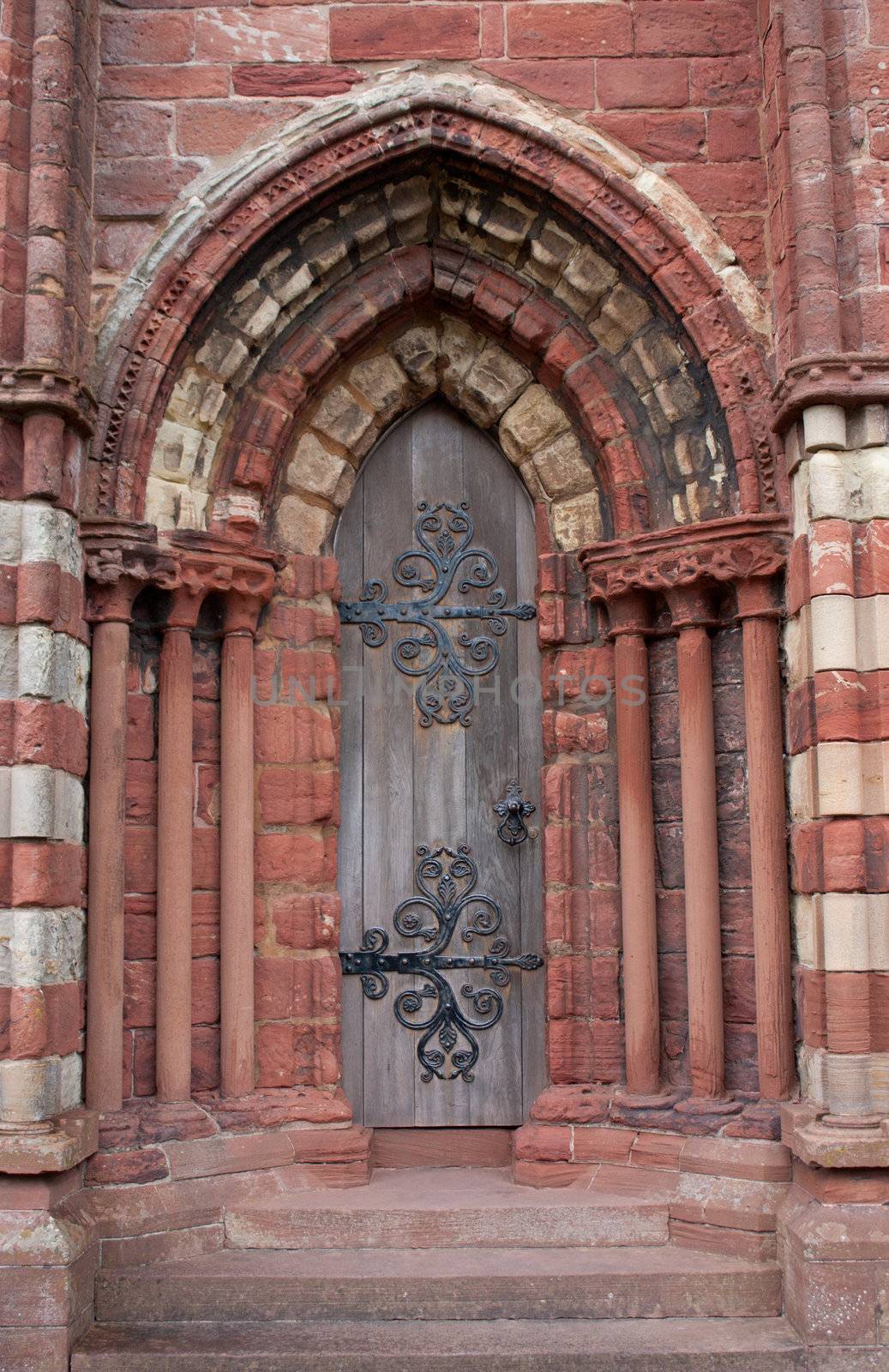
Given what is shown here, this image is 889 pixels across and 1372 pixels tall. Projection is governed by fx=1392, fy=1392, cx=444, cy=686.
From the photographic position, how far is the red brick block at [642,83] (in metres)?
5.43

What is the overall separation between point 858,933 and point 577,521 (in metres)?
2.09

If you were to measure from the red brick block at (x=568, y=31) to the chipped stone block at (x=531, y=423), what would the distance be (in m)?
1.30

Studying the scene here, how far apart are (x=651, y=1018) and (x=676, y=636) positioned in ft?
4.84

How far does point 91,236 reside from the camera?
5.29 meters

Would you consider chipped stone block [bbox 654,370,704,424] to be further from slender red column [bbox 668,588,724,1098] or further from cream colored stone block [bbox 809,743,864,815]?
cream colored stone block [bbox 809,743,864,815]

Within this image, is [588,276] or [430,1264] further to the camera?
[588,276]

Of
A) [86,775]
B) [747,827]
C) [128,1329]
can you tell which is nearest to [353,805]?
[86,775]

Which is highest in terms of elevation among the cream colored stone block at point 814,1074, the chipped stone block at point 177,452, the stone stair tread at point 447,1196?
the chipped stone block at point 177,452

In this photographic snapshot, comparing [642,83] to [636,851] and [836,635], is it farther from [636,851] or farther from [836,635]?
[636,851]

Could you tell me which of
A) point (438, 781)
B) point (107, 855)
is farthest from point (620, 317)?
point (107, 855)

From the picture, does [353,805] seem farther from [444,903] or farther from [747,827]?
[747,827]

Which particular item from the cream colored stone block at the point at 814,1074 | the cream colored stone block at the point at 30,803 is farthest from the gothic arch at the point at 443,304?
the cream colored stone block at the point at 814,1074

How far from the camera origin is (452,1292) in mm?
4723

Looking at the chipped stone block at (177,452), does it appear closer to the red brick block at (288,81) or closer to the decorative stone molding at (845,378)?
the red brick block at (288,81)
